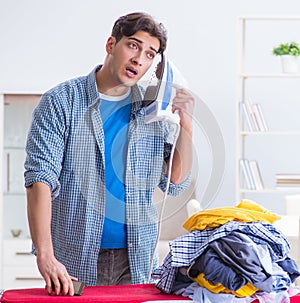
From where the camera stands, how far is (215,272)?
1.51m

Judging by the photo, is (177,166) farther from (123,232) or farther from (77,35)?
(77,35)

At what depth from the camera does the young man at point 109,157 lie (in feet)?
5.81

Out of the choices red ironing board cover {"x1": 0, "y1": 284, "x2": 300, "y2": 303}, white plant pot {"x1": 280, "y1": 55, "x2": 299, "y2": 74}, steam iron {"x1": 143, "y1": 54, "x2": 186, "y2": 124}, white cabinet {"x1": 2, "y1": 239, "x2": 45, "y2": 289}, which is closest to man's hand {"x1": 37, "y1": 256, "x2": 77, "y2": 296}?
red ironing board cover {"x1": 0, "y1": 284, "x2": 300, "y2": 303}

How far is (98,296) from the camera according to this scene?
1522 millimetres

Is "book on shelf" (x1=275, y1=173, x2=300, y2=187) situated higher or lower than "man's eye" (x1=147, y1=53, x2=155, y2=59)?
lower

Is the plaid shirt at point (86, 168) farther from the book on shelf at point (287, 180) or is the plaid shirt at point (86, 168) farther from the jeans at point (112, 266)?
the book on shelf at point (287, 180)

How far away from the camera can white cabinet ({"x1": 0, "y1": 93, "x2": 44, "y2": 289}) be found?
15.5ft

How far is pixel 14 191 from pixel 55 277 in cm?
333

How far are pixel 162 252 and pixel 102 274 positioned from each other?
7.35 ft

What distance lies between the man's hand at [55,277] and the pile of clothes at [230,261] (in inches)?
7.5

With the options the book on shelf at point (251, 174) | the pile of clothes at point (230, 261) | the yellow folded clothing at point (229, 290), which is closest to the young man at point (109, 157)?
the pile of clothes at point (230, 261)

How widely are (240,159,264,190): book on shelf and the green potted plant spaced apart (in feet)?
1.99

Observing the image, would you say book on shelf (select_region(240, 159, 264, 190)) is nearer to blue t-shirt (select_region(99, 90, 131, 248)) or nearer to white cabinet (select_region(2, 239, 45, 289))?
white cabinet (select_region(2, 239, 45, 289))

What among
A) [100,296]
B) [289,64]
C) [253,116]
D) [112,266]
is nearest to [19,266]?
[253,116]
